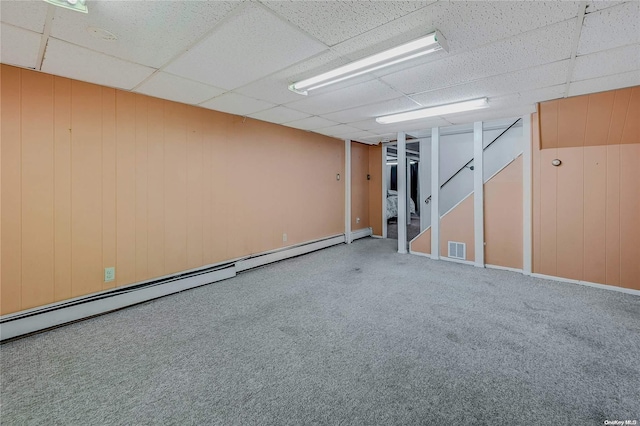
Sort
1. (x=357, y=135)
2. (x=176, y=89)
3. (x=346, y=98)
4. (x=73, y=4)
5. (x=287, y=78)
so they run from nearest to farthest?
1. (x=73, y=4)
2. (x=287, y=78)
3. (x=176, y=89)
4. (x=346, y=98)
5. (x=357, y=135)

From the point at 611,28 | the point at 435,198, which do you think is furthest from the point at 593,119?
the point at 435,198

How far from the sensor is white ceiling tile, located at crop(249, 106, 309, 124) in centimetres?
374

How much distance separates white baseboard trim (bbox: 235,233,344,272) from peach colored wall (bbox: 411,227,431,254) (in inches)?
65.1

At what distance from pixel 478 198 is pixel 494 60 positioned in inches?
102

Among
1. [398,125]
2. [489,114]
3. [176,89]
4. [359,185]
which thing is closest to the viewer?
[176,89]

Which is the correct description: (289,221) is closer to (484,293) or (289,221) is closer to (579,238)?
(484,293)

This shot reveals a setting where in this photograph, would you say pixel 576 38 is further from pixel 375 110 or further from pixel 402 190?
pixel 402 190

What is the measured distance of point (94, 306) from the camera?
2.81 m

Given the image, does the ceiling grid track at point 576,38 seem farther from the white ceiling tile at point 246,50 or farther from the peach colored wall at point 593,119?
the white ceiling tile at point 246,50

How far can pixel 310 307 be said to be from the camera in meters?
2.95

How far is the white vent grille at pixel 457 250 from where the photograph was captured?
458cm

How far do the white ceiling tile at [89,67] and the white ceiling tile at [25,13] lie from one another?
0.64 ft

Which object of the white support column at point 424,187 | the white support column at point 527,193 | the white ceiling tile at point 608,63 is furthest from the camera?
the white support column at point 424,187

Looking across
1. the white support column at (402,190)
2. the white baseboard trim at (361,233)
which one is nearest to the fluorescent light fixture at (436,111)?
the white support column at (402,190)
